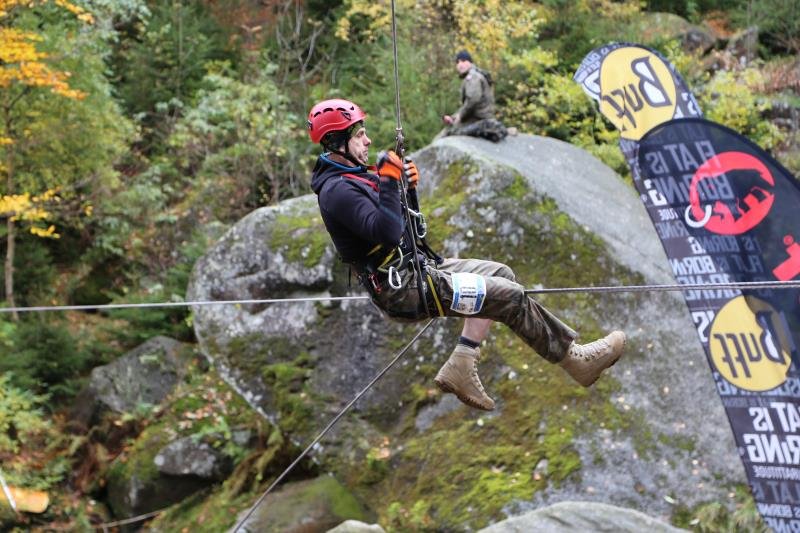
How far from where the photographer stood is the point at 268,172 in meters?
15.3

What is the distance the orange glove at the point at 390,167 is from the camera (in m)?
4.58

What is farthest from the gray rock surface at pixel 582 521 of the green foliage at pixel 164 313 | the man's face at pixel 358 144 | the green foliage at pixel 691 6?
the green foliage at pixel 691 6

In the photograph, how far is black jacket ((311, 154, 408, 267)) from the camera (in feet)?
15.1

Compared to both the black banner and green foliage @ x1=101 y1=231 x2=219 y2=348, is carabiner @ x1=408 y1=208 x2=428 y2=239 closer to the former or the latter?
the black banner

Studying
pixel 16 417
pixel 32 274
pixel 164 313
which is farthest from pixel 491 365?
pixel 32 274

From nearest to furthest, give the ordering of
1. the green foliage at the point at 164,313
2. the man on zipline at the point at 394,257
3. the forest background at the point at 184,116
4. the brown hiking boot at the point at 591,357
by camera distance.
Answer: the man on zipline at the point at 394,257
the brown hiking boot at the point at 591,357
the forest background at the point at 184,116
the green foliage at the point at 164,313

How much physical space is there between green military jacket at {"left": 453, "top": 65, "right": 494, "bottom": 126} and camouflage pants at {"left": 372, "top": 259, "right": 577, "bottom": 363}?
19.0 ft

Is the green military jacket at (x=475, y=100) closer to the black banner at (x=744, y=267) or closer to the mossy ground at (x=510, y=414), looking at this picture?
the mossy ground at (x=510, y=414)

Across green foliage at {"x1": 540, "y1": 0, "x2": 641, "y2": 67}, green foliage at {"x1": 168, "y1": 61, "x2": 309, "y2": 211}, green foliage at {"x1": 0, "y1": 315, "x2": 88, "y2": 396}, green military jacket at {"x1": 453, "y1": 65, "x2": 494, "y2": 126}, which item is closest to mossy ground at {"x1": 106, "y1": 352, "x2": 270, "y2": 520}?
green foliage at {"x1": 0, "y1": 315, "x2": 88, "y2": 396}

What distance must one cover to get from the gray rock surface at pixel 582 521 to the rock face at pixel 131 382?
23.3ft

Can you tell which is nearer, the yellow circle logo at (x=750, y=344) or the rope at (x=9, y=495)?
the yellow circle logo at (x=750, y=344)

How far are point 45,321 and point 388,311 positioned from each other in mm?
10197

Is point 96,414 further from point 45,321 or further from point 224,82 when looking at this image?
point 224,82

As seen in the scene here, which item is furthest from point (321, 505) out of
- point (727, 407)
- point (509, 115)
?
point (509, 115)
